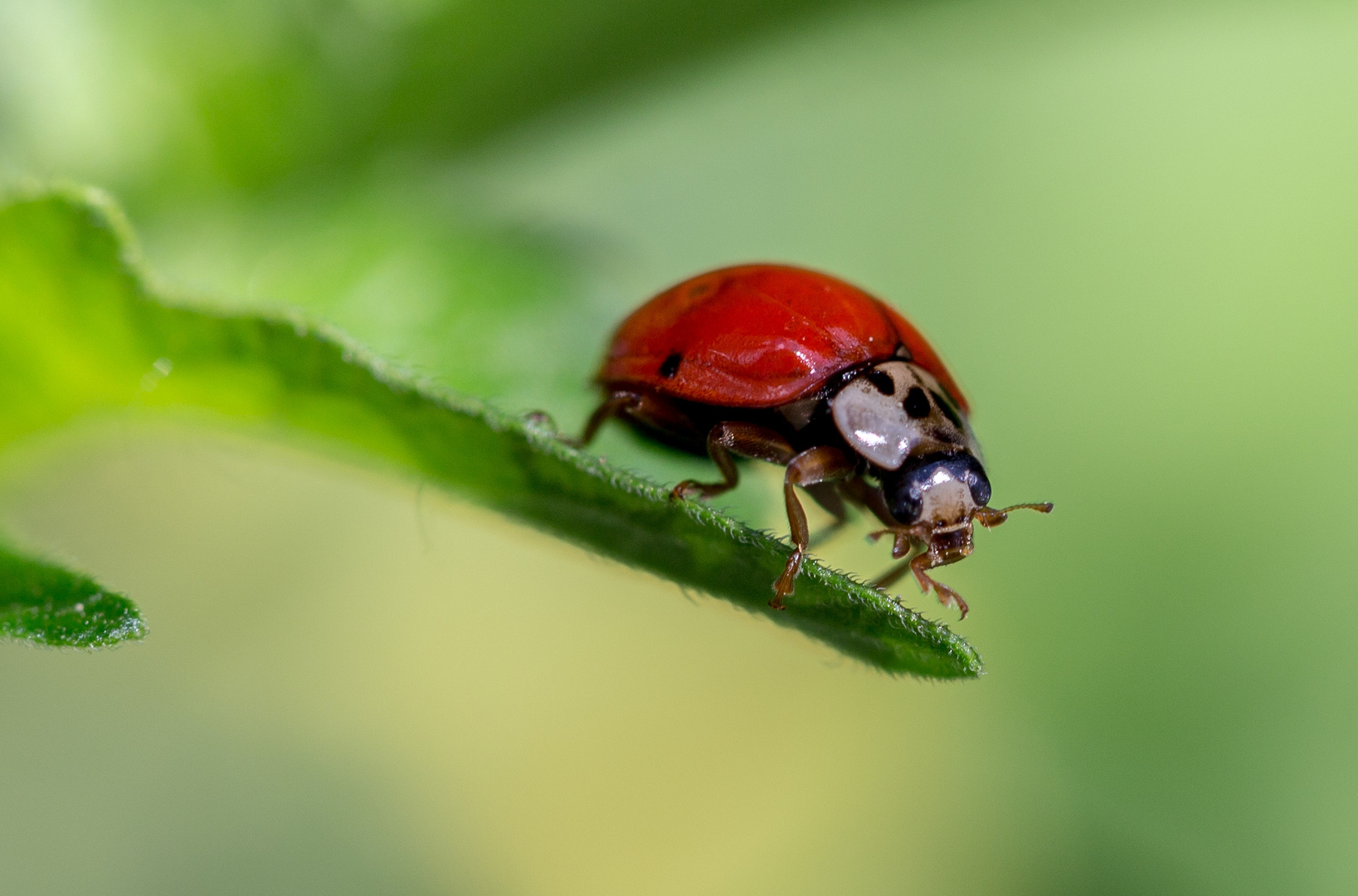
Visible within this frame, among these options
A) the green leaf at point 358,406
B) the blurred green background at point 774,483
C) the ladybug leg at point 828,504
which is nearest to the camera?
the green leaf at point 358,406

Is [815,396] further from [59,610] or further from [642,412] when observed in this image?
[59,610]

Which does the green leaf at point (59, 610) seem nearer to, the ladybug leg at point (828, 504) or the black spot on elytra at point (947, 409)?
the ladybug leg at point (828, 504)

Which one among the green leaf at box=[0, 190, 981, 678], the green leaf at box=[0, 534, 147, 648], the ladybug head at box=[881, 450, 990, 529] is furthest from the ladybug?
the green leaf at box=[0, 534, 147, 648]

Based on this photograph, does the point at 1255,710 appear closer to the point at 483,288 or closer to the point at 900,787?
the point at 900,787

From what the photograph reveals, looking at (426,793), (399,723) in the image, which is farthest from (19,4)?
(426,793)

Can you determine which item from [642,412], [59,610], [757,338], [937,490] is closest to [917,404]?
[937,490]

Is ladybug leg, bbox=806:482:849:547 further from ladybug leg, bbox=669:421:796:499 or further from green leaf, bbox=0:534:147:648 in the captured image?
green leaf, bbox=0:534:147:648

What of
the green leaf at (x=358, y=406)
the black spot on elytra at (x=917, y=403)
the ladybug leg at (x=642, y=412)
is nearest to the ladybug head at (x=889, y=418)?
the black spot on elytra at (x=917, y=403)
